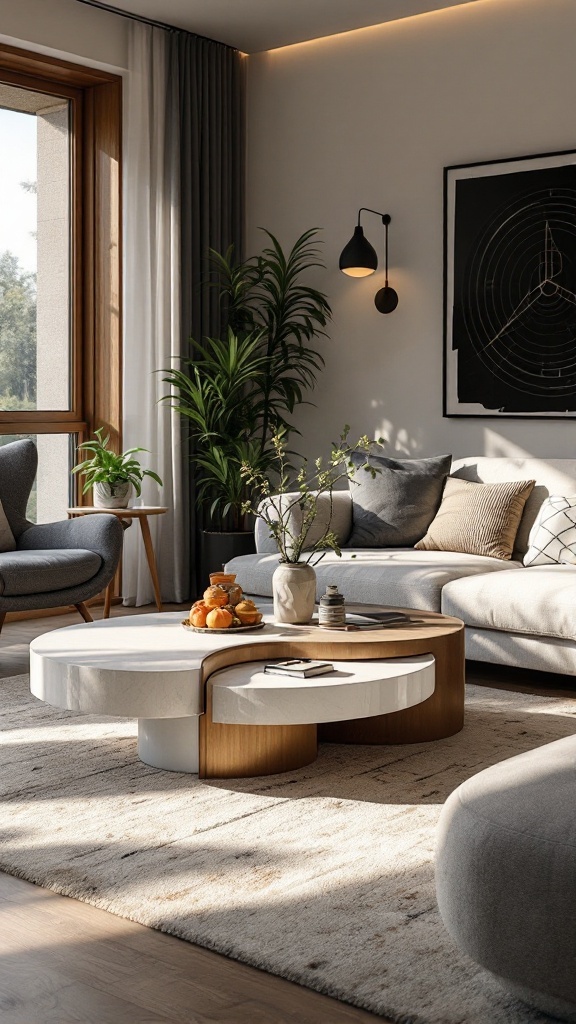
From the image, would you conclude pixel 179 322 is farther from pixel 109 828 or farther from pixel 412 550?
pixel 109 828

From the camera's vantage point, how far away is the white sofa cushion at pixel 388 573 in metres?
4.62

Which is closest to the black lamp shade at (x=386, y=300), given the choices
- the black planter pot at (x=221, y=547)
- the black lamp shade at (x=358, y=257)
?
the black lamp shade at (x=358, y=257)

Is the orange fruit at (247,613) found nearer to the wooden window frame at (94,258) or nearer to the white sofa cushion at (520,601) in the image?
the white sofa cushion at (520,601)

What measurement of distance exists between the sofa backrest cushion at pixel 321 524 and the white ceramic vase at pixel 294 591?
154cm

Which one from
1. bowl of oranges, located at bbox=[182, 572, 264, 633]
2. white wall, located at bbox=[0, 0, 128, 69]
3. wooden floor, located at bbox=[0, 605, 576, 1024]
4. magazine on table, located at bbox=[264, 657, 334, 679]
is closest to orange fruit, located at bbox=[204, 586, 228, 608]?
bowl of oranges, located at bbox=[182, 572, 264, 633]

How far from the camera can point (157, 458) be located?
252 inches

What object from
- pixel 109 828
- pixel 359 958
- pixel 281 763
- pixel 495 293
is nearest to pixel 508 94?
pixel 495 293

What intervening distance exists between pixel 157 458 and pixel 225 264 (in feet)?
3.72

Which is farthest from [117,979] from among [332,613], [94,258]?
[94,258]

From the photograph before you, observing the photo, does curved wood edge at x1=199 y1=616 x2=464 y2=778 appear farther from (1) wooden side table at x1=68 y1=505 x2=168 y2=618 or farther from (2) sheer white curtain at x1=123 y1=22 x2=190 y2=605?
(2) sheer white curtain at x1=123 y1=22 x2=190 y2=605

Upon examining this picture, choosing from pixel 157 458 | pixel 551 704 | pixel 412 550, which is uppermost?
pixel 157 458

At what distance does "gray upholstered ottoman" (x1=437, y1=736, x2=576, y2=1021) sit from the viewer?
5.76ft

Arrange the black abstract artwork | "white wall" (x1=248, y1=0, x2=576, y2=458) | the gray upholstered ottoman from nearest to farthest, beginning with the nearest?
1. the gray upholstered ottoman
2. the black abstract artwork
3. "white wall" (x1=248, y1=0, x2=576, y2=458)

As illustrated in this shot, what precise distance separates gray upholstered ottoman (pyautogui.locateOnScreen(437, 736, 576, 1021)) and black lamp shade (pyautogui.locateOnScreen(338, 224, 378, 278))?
4.34 meters
